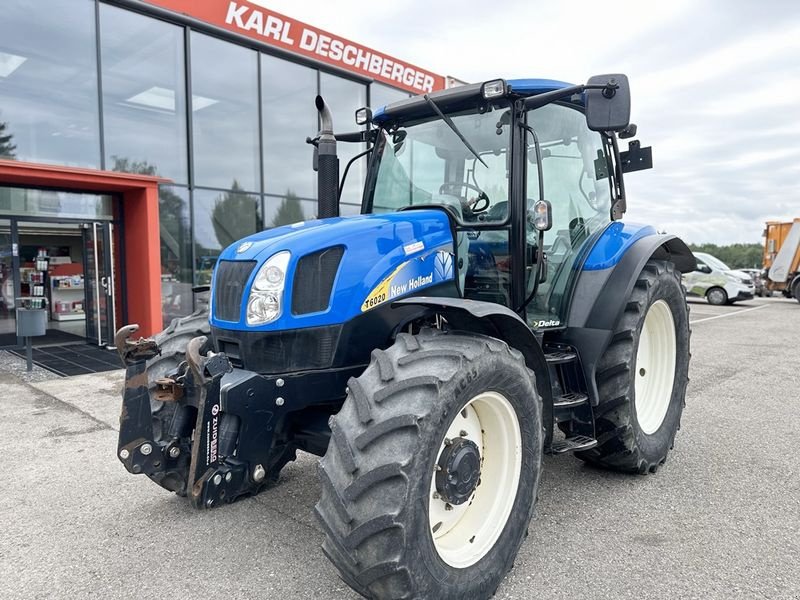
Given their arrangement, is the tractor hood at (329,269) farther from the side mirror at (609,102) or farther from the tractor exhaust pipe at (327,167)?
the side mirror at (609,102)

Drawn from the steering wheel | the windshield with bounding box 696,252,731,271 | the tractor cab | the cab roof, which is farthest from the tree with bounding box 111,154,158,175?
the windshield with bounding box 696,252,731,271

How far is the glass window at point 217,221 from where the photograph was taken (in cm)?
1077

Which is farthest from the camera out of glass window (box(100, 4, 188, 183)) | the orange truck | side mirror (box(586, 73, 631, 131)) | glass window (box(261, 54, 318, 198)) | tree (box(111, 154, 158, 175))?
the orange truck

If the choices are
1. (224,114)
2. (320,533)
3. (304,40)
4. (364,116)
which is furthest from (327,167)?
(304,40)

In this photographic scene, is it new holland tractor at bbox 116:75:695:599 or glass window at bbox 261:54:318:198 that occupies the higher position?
glass window at bbox 261:54:318:198

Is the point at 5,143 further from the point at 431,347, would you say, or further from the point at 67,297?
the point at 431,347

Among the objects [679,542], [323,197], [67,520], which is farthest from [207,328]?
[679,542]

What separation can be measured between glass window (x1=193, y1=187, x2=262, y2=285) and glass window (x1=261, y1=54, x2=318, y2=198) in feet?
2.11

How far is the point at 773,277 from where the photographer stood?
758 inches

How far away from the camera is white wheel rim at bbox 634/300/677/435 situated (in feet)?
13.6

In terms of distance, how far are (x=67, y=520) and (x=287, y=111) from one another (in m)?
10.2

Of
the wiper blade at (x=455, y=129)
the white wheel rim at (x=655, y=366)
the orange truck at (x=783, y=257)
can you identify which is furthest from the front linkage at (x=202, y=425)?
the orange truck at (x=783, y=257)

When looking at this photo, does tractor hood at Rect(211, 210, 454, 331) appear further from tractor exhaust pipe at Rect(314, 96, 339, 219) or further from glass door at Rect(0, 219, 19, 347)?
glass door at Rect(0, 219, 19, 347)

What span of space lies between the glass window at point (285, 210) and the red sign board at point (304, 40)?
9.69 ft
